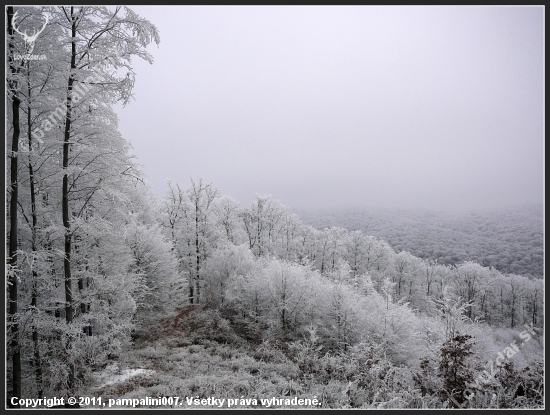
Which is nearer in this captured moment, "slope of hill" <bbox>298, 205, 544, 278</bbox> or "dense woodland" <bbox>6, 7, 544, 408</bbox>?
"dense woodland" <bbox>6, 7, 544, 408</bbox>

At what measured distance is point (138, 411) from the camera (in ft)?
17.9

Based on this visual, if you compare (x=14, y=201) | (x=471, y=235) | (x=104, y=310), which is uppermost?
(x=14, y=201)

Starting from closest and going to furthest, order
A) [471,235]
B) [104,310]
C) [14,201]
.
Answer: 1. [14,201]
2. [104,310]
3. [471,235]

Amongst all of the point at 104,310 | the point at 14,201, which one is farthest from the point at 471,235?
the point at 14,201

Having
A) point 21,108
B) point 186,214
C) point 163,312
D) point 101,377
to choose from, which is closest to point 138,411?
point 101,377

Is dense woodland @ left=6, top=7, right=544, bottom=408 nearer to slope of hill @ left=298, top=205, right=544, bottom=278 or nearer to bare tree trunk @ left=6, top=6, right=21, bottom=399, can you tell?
bare tree trunk @ left=6, top=6, right=21, bottom=399

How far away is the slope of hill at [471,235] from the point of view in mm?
43750

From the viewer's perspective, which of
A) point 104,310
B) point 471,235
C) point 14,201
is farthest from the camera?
point 471,235

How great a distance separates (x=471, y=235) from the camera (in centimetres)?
6375

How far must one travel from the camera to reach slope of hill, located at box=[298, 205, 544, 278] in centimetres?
4375

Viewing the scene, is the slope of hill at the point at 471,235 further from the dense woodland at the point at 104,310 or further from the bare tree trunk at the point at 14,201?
the bare tree trunk at the point at 14,201

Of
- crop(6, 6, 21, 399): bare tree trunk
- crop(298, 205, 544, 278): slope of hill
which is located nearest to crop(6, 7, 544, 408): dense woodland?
crop(6, 6, 21, 399): bare tree trunk

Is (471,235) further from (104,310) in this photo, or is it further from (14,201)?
(14,201)

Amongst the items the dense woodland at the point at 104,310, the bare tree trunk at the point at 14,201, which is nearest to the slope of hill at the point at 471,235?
the dense woodland at the point at 104,310
